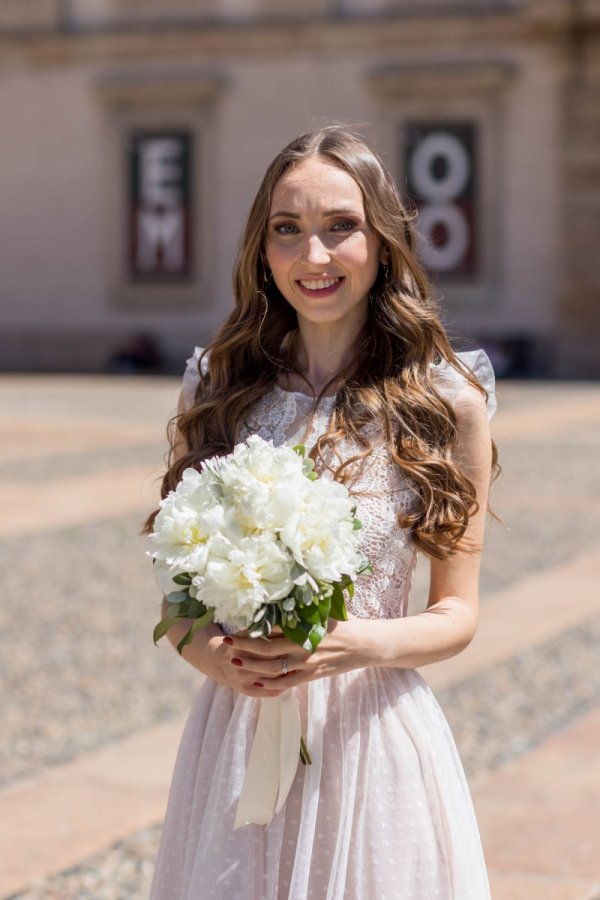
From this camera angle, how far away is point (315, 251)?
7.27 feet

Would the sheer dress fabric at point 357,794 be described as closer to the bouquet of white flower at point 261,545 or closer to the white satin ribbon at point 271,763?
the white satin ribbon at point 271,763

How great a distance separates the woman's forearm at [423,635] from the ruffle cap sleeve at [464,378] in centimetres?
33

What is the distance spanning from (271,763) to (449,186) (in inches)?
828

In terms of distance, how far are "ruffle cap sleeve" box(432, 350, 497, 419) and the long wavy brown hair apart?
2cm

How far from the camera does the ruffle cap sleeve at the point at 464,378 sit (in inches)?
90.2

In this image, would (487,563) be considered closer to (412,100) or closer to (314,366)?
(314,366)

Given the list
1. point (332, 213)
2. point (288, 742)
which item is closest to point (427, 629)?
point (288, 742)

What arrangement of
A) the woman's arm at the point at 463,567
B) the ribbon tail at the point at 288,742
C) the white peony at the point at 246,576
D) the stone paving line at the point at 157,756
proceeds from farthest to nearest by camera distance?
1. the stone paving line at the point at 157,756
2. the woman's arm at the point at 463,567
3. the ribbon tail at the point at 288,742
4. the white peony at the point at 246,576

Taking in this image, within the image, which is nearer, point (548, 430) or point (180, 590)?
point (180, 590)

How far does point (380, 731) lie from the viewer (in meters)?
2.22

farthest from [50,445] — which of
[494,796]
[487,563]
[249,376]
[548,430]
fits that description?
[249,376]

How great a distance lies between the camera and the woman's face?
2225mm

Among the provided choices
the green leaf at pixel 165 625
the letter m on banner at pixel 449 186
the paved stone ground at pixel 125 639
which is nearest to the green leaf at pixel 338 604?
the green leaf at pixel 165 625

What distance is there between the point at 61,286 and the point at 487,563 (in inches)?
685
